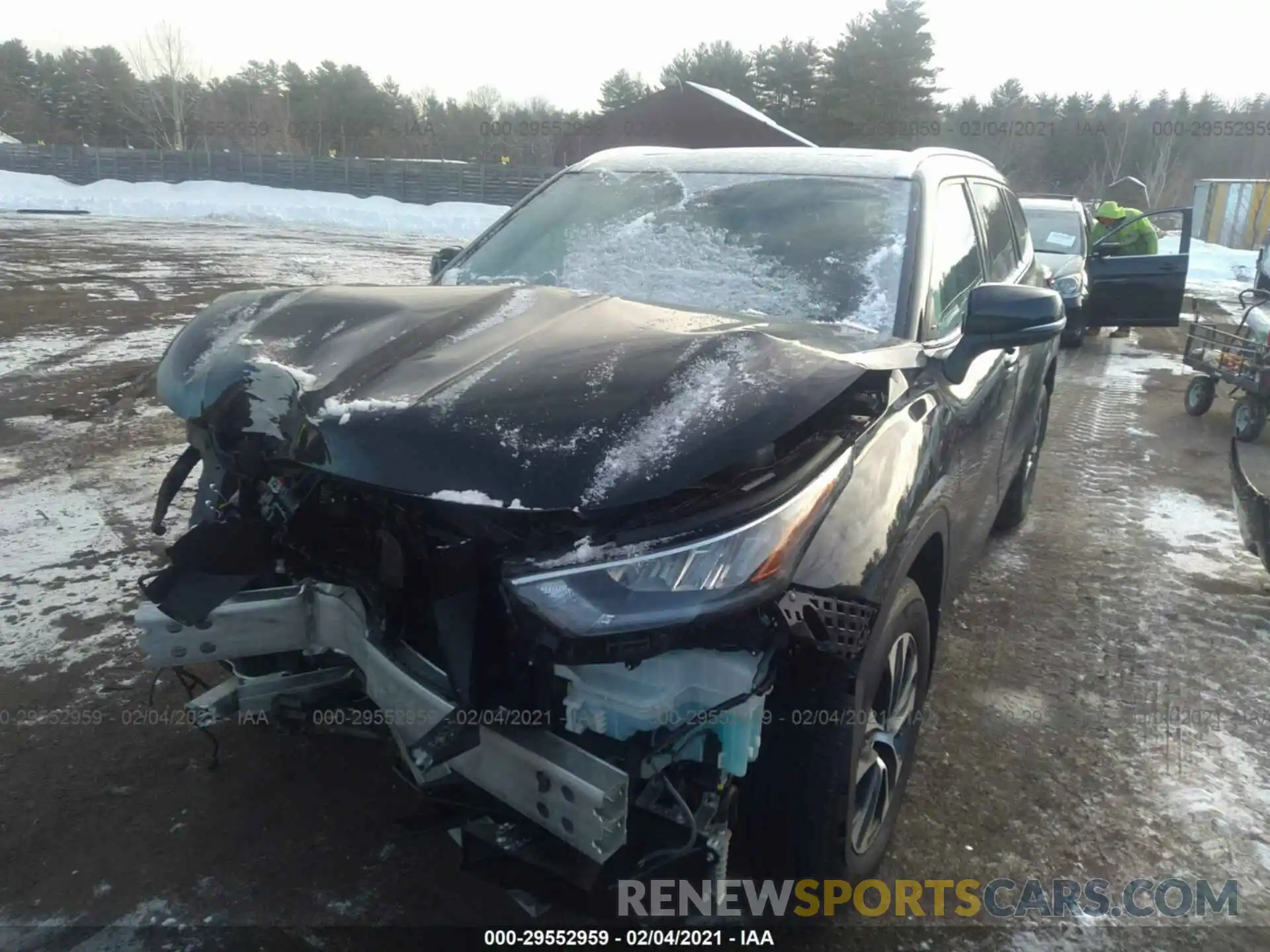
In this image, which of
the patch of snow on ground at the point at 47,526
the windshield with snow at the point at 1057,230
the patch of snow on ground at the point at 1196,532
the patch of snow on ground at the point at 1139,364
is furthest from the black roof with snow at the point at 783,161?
the windshield with snow at the point at 1057,230

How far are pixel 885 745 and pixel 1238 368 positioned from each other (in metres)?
6.32

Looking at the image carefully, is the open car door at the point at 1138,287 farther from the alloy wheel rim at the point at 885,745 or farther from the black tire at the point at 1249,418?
the alloy wheel rim at the point at 885,745

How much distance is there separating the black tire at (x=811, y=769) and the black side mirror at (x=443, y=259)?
7.78 feet

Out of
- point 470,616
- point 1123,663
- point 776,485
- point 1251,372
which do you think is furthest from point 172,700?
point 1251,372

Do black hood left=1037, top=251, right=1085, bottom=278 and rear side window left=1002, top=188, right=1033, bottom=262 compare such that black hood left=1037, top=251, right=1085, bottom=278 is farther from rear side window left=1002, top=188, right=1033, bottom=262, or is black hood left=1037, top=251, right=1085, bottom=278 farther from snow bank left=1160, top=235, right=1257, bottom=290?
snow bank left=1160, top=235, right=1257, bottom=290

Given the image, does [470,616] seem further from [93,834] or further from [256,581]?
[93,834]

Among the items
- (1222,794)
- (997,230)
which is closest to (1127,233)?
(997,230)

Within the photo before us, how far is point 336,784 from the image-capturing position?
2682 millimetres

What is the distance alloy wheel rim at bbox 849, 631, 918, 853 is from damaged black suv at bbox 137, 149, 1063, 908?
0.04 feet

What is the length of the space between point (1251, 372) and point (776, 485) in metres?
6.66

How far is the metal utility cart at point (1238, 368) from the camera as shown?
6.63 m

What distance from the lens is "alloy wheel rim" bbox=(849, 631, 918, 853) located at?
2.19m

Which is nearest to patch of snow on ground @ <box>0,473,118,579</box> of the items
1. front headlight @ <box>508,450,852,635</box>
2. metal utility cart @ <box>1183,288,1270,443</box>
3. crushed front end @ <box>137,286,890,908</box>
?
crushed front end @ <box>137,286,890,908</box>

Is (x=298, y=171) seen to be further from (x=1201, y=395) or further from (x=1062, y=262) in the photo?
(x=1201, y=395)
